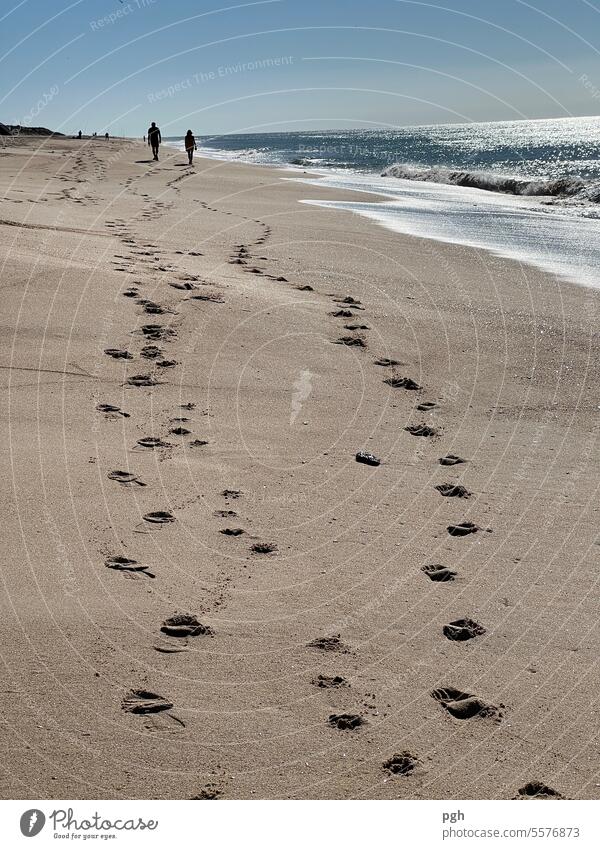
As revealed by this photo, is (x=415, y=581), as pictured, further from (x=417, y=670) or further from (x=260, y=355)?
(x=260, y=355)

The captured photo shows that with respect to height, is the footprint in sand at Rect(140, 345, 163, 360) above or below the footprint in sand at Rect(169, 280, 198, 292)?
below

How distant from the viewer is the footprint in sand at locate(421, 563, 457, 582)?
477cm

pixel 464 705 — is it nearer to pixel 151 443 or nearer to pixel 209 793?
pixel 209 793

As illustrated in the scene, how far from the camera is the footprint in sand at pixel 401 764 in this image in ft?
10.9

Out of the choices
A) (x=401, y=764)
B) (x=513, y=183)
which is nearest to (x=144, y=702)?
(x=401, y=764)

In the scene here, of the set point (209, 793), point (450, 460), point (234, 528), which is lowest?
point (209, 793)

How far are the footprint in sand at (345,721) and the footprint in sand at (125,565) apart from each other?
4.64 feet

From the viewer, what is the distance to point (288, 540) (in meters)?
5.12

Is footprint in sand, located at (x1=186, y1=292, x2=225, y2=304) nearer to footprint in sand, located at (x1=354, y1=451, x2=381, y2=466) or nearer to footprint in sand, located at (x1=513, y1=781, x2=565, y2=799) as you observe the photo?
footprint in sand, located at (x1=354, y1=451, x2=381, y2=466)

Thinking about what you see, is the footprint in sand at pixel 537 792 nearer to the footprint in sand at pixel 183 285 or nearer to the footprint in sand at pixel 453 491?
the footprint in sand at pixel 453 491

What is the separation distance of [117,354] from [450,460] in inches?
132

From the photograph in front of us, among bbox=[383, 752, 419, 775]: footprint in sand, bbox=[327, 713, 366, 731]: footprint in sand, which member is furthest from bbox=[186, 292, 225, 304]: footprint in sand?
bbox=[383, 752, 419, 775]: footprint in sand

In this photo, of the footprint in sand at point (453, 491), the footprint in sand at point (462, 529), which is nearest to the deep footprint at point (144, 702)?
the footprint in sand at point (462, 529)

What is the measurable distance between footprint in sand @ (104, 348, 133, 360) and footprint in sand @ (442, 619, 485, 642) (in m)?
4.66
